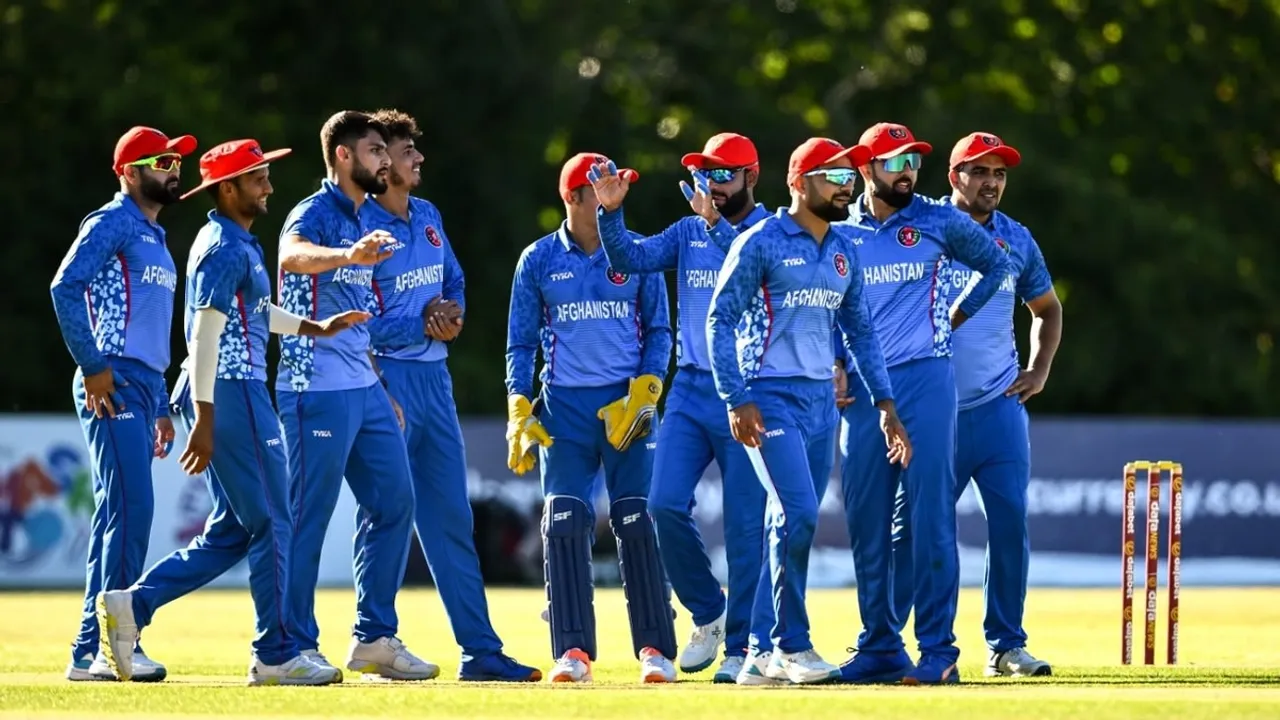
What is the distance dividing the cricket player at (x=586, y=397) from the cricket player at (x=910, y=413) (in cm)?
100

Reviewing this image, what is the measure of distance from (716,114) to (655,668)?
88.7ft

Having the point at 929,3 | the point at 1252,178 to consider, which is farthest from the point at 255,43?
the point at 1252,178

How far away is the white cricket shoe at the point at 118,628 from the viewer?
10688 mm

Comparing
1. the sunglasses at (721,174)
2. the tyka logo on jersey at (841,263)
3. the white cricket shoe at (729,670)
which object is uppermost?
the sunglasses at (721,174)

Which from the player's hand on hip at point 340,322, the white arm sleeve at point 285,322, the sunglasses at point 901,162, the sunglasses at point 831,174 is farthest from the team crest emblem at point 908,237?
the white arm sleeve at point 285,322

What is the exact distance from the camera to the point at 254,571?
1062 cm

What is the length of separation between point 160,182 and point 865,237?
344 centimetres

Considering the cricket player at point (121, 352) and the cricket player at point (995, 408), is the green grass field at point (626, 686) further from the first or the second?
the cricket player at point (121, 352)

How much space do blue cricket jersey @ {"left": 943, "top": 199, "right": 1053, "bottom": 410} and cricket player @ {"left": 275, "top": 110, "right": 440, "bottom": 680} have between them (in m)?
3.04

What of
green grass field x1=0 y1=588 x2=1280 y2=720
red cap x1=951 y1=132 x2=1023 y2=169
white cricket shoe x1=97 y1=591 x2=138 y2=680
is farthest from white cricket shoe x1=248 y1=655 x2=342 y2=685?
red cap x1=951 y1=132 x2=1023 y2=169

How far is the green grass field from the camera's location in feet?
30.6

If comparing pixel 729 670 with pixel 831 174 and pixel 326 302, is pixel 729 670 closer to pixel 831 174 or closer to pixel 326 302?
pixel 831 174

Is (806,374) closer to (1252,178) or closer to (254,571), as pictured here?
(254,571)

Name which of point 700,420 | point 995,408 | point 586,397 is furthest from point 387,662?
point 995,408
